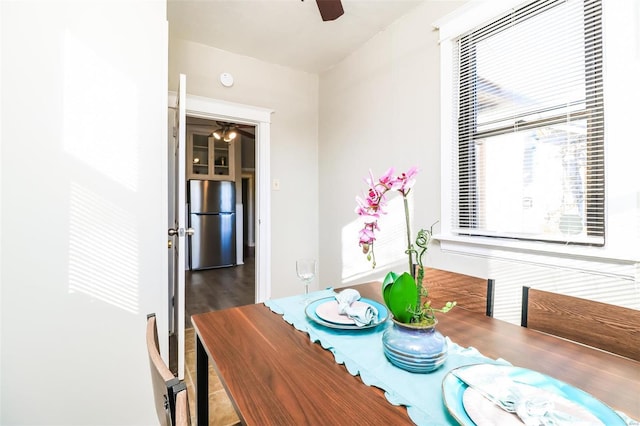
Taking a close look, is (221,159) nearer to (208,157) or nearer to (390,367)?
(208,157)

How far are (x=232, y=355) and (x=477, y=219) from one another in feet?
5.29

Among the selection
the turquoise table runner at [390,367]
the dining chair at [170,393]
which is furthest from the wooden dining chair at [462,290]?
the dining chair at [170,393]

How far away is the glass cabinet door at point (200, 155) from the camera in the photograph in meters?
5.14

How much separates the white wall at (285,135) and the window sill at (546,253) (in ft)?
5.28

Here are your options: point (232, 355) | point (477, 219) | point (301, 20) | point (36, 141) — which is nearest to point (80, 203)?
point (36, 141)

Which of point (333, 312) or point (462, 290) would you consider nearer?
point (333, 312)

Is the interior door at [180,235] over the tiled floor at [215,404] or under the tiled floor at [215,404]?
over

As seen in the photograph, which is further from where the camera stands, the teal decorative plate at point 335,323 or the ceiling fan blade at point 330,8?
the ceiling fan blade at point 330,8

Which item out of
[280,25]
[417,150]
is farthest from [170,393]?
[280,25]

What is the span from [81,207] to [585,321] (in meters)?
2.04

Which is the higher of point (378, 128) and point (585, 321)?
point (378, 128)

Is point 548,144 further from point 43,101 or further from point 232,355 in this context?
point 43,101

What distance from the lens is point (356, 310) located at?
38.6 inches

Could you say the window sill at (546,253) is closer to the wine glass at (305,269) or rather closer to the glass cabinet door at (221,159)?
the wine glass at (305,269)
